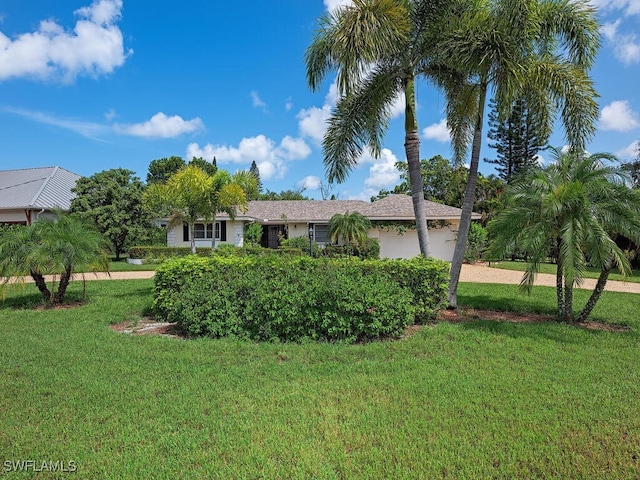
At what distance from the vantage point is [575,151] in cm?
816

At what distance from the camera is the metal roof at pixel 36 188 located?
71.2 ft

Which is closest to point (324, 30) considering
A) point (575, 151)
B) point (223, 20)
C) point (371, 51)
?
point (371, 51)

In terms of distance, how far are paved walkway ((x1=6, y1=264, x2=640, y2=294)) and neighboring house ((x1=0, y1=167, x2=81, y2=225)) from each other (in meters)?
6.21

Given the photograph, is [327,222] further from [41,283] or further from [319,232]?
[41,283]

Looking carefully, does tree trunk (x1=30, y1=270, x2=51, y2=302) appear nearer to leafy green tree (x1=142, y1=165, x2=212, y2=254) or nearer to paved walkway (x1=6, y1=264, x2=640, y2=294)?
paved walkway (x1=6, y1=264, x2=640, y2=294)

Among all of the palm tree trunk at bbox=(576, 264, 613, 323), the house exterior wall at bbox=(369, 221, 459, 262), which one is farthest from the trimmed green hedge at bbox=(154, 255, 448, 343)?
the house exterior wall at bbox=(369, 221, 459, 262)

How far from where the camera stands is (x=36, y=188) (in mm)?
23641

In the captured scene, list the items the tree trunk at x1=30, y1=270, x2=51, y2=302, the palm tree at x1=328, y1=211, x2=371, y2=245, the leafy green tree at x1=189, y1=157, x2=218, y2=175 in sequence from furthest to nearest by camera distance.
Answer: the leafy green tree at x1=189, y1=157, x2=218, y2=175 → the palm tree at x1=328, y1=211, x2=371, y2=245 → the tree trunk at x1=30, y1=270, x2=51, y2=302

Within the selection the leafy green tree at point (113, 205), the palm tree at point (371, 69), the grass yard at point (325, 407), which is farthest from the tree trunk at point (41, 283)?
the leafy green tree at point (113, 205)

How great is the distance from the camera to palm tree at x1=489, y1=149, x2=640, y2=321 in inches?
261

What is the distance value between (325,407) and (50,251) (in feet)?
25.1

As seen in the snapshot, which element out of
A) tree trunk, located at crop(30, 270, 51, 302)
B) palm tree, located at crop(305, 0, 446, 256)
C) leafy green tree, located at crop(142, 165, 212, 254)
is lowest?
tree trunk, located at crop(30, 270, 51, 302)

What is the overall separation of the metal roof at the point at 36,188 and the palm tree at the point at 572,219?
70.8 ft

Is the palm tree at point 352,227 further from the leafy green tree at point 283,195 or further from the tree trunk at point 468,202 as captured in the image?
the leafy green tree at point 283,195
